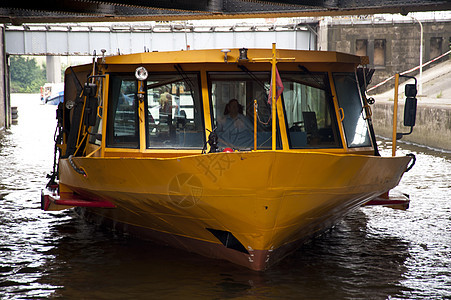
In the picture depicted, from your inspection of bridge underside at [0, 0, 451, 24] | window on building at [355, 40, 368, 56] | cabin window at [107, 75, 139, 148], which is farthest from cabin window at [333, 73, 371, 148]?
window on building at [355, 40, 368, 56]

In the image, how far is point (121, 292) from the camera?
766 cm

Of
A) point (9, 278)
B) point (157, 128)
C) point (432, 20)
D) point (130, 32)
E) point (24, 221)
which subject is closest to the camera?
point (9, 278)

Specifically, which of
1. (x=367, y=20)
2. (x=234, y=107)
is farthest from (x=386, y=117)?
(x=234, y=107)

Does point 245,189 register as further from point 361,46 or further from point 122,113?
point 361,46

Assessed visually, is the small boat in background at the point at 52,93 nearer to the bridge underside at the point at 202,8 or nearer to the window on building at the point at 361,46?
the window on building at the point at 361,46

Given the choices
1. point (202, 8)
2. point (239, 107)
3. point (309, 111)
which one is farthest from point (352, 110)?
point (202, 8)

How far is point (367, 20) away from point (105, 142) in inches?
1592

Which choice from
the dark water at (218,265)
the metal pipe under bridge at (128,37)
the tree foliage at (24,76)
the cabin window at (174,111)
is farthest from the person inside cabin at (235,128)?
the tree foliage at (24,76)

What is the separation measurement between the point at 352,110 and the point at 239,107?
171 cm

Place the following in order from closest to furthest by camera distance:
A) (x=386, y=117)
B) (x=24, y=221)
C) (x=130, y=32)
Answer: (x=24, y=221)
(x=386, y=117)
(x=130, y=32)

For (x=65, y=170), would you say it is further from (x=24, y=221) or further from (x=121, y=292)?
(x=121, y=292)

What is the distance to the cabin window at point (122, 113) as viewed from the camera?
29.5 feet

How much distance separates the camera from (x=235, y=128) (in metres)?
8.66

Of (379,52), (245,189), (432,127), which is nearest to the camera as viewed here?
(245,189)
